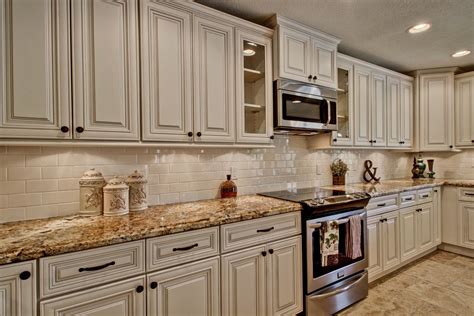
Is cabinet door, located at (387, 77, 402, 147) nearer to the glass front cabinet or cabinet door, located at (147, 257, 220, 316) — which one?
the glass front cabinet

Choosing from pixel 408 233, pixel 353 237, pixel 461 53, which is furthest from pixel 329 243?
pixel 461 53

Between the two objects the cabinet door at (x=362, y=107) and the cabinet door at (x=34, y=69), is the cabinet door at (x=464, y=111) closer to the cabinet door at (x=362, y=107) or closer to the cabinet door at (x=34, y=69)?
the cabinet door at (x=362, y=107)

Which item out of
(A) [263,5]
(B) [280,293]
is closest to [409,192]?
(B) [280,293]

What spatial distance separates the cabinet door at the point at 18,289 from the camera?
41.6 inches

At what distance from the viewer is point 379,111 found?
3.34 m

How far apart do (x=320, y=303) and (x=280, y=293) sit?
402mm

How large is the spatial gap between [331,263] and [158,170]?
159 centimetres

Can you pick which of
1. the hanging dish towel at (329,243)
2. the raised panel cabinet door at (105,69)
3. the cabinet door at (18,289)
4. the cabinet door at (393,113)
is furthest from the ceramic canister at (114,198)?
the cabinet door at (393,113)

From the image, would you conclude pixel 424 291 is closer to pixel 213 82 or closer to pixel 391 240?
pixel 391 240

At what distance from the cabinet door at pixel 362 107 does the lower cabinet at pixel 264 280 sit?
70.0 inches

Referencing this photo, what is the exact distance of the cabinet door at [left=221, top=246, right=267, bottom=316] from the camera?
Result: 5.43 ft

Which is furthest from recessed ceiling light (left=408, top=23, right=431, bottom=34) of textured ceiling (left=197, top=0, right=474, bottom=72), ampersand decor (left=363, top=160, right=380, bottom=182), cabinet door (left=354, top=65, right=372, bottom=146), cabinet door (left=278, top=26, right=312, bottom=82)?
ampersand decor (left=363, top=160, right=380, bottom=182)

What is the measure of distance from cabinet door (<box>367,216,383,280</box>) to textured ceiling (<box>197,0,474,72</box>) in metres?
1.87

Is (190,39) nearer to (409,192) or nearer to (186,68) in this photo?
(186,68)
